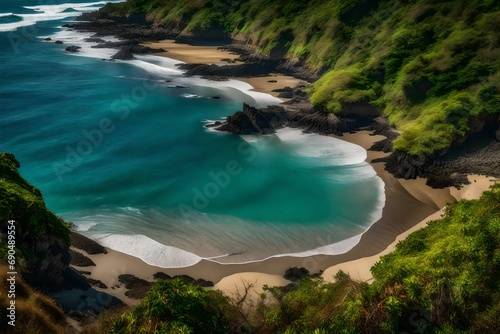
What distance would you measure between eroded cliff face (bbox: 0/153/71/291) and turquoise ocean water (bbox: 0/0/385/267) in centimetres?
693

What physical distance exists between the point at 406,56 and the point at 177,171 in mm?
33108

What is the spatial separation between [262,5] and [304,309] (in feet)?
276

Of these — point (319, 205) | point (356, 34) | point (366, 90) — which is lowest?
point (319, 205)

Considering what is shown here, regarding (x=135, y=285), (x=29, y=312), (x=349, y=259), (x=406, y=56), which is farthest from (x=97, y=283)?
(x=406, y=56)

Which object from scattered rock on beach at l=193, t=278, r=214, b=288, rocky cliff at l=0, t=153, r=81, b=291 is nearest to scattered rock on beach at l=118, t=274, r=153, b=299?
scattered rock on beach at l=193, t=278, r=214, b=288

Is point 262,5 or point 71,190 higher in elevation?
point 262,5

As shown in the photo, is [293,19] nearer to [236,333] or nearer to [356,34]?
[356,34]

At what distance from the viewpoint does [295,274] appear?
26391 millimetres

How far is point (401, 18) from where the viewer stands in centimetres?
6419

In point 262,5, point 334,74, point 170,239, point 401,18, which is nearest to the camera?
point 170,239

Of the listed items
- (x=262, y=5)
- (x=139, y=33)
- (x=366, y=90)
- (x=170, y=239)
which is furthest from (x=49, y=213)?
(x=139, y=33)

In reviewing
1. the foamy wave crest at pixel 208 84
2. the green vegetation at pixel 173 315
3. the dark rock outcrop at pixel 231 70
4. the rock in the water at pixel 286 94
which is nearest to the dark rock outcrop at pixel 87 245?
the green vegetation at pixel 173 315

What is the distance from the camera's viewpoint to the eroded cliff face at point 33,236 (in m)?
20.0

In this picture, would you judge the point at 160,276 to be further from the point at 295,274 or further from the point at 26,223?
the point at 26,223
